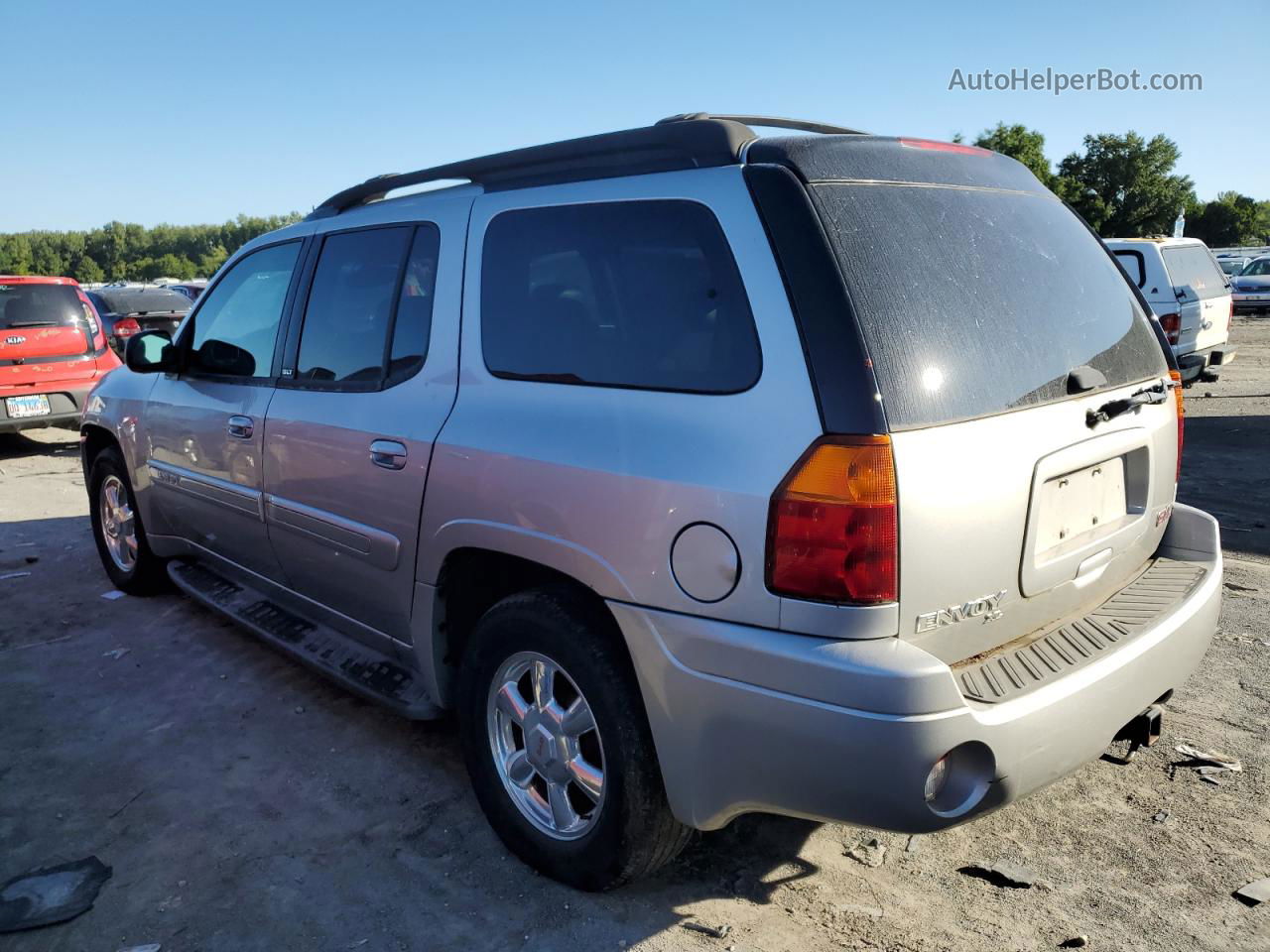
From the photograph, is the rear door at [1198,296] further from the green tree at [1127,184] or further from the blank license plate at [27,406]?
the green tree at [1127,184]

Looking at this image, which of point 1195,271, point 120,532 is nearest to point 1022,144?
point 1195,271

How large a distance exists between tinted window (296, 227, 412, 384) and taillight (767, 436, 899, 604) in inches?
69.0

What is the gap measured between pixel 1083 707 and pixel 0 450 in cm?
1248

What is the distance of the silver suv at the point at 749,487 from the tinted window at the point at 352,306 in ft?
0.08

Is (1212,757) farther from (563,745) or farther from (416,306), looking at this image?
(416,306)

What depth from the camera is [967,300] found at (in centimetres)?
239

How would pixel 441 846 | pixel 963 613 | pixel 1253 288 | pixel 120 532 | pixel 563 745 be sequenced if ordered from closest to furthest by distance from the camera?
pixel 963 613 < pixel 563 745 < pixel 441 846 < pixel 120 532 < pixel 1253 288

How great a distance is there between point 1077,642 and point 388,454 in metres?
2.10

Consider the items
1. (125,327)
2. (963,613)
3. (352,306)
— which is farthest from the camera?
(125,327)

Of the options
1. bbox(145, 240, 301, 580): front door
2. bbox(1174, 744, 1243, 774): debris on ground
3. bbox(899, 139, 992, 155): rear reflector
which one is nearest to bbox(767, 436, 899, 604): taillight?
bbox(899, 139, 992, 155): rear reflector

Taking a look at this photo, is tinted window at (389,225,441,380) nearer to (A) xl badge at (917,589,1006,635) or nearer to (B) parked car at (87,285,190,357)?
(A) xl badge at (917,589,1006,635)

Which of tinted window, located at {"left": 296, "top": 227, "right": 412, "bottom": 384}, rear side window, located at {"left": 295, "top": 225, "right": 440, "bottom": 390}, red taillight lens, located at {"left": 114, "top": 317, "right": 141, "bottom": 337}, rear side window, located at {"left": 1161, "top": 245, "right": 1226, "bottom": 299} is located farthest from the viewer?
red taillight lens, located at {"left": 114, "top": 317, "right": 141, "bottom": 337}

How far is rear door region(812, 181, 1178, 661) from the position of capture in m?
2.16

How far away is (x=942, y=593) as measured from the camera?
2.18 metres
